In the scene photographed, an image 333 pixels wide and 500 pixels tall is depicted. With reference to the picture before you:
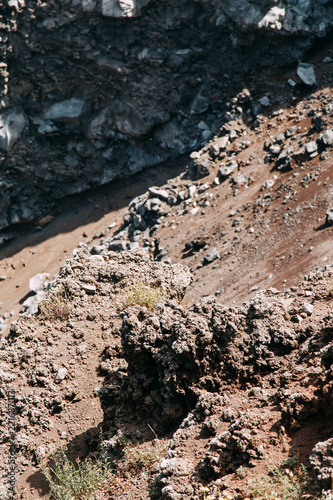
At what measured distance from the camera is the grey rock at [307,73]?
44.3 feet

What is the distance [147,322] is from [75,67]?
13603 mm

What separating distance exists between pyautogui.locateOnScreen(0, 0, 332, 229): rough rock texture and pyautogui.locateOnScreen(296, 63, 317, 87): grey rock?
2.08 ft

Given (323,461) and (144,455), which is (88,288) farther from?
(323,461)

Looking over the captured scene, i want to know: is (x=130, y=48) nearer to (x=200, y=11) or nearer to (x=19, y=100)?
(x=200, y=11)

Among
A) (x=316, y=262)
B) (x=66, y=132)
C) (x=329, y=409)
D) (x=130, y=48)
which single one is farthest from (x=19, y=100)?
(x=329, y=409)

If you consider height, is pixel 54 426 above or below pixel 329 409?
below

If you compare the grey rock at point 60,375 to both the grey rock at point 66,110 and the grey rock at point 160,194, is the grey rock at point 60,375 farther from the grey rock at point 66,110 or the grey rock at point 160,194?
the grey rock at point 66,110

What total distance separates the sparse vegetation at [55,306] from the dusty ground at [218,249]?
136 millimetres

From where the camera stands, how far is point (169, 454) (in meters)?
3.41

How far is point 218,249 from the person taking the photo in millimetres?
11750

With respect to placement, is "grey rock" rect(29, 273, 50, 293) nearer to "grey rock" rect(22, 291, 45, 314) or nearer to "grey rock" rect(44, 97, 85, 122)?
"grey rock" rect(22, 291, 45, 314)

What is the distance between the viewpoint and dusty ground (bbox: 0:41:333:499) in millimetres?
5129

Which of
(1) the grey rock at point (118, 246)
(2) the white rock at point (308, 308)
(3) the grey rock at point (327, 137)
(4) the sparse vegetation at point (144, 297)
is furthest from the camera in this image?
(1) the grey rock at point (118, 246)

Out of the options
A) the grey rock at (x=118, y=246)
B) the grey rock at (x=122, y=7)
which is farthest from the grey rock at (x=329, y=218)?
the grey rock at (x=122, y=7)
